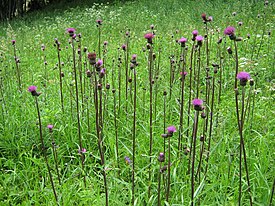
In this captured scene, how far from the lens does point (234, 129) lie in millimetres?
2672

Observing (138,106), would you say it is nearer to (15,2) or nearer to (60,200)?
(60,200)

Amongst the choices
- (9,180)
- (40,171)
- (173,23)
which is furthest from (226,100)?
(173,23)

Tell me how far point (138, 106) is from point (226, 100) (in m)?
0.86

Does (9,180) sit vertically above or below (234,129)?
below

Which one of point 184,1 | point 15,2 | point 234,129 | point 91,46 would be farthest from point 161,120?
point 15,2

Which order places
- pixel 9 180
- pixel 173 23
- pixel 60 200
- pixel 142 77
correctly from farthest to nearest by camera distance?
1. pixel 173 23
2. pixel 142 77
3. pixel 9 180
4. pixel 60 200

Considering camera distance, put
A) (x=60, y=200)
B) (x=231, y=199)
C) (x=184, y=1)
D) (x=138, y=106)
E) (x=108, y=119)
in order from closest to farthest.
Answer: (x=231, y=199), (x=60, y=200), (x=108, y=119), (x=138, y=106), (x=184, y=1)

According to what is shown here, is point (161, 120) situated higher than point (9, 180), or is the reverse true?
point (161, 120)

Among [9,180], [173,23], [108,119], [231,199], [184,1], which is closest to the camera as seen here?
[231,199]

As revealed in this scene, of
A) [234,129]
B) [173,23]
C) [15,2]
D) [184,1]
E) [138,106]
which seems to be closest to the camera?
[234,129]

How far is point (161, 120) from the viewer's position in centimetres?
277

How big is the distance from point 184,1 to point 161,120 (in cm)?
883

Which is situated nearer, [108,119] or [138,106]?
[108,119]

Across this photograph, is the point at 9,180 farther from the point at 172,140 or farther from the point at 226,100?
the point at 226,100
